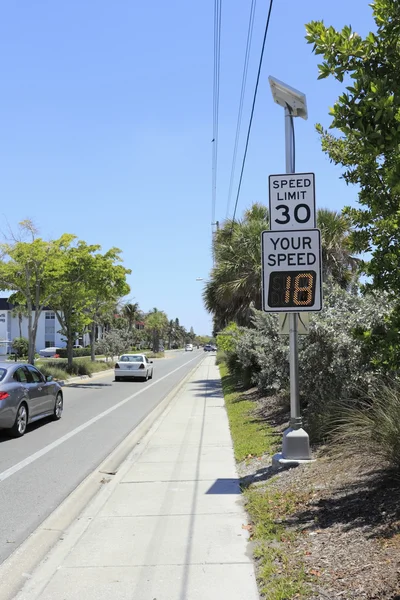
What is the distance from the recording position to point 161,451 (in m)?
9.59

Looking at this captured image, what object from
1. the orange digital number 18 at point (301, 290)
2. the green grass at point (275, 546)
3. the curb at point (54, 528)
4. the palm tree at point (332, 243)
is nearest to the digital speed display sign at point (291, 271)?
the orange digital number 18 at point (301, 290)

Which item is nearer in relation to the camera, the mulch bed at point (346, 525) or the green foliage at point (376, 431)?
the mulch bed at point (346, 525)

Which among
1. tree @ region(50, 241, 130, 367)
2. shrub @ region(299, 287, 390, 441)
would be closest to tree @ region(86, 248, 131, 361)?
tree @ region(50, 241, 130, 367)

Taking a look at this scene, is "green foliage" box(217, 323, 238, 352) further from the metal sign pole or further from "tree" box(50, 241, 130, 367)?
the metal sign pole

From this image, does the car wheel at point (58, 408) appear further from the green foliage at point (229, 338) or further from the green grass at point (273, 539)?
the green foliage at point (229, 338)

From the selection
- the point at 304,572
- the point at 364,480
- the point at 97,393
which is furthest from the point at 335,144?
the point at 97,393

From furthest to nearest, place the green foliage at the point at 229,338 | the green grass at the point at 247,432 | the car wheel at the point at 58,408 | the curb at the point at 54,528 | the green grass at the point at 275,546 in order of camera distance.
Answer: the green foliage at the point at 229,338
the car wheel at the point at 58,408
the green grass at the point at 247,432
the curb at the point at 54,528
the green grass at the point at 275,546

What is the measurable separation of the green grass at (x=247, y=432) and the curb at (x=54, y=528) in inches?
75.7

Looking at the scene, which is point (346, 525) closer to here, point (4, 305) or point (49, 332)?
point (49, 332)

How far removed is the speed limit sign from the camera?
7.77 m

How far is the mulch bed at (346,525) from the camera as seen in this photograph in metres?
3.66

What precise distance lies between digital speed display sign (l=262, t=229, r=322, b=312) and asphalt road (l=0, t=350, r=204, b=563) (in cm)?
371

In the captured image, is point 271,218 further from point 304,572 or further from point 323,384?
point 304,572

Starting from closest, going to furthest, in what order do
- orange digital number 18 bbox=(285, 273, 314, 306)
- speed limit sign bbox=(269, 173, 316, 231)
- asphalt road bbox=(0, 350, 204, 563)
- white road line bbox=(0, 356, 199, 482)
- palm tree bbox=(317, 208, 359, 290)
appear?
1. asphalt road bbox=(0, 350, 204, 563)
2. orange digital number 18 bbox=(285, 273, 314, 306)
3. speed limit sign bbox=(269, 173, 316, 231)
4. white road line bbox=(0, 356, 199, 482)
5. palm tree bbox=(317, 208, 359, 290)
